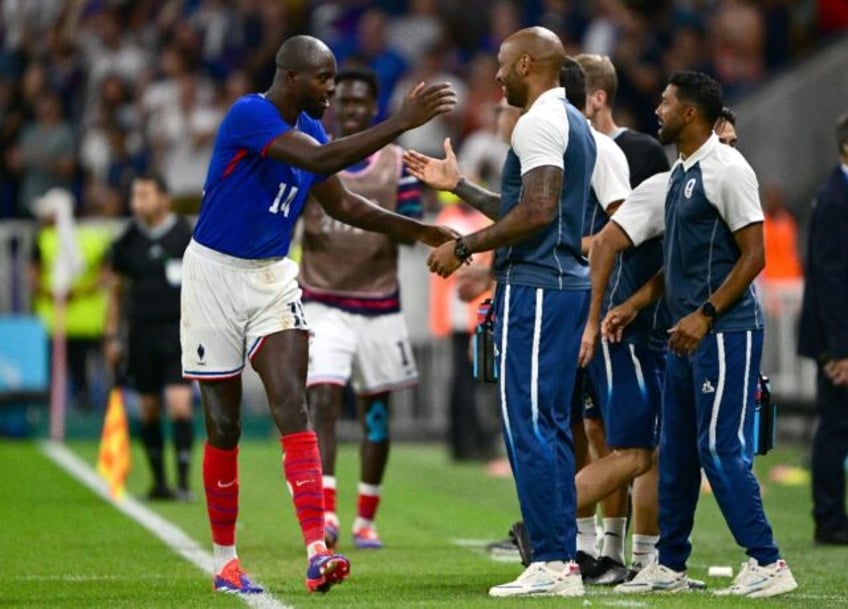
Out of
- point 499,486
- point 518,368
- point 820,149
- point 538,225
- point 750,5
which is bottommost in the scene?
point 499,486

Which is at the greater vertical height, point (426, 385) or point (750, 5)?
point (750, 5)

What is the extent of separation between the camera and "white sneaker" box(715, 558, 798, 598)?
899 centimetres

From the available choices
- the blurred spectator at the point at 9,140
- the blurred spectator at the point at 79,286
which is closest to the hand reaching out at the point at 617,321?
the blurred spectator at the point at 79,286

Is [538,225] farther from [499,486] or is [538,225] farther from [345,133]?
[499,486]

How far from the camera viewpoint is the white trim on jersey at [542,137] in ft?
28.3

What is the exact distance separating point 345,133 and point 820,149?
446 inches

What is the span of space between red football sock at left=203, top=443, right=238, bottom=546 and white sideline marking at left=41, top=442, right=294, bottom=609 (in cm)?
43

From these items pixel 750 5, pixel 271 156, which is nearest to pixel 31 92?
pixel 750 5

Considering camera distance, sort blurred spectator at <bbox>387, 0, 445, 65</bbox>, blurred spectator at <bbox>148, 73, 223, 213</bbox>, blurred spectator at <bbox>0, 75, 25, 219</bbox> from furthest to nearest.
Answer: blurred spectator at <bbox>387, 0, 445, 65</bbox>
blurred spectator at <bbox>0, 75, 25, 219</bbox>
blurred spectator at <bbox>148, 73, 223, 213</bbox>

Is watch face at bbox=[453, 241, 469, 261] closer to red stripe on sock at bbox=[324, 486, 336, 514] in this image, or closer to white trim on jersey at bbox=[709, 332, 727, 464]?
white trim on jersey at bbox=[709, 332, 727, 464]

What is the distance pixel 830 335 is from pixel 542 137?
3834 millimetres

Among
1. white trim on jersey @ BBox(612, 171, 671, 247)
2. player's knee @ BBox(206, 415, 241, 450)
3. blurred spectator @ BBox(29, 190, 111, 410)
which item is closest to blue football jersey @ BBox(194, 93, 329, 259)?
player's knee @ BBox(206, 415, 241, 450)

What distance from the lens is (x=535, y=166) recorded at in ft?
28.3

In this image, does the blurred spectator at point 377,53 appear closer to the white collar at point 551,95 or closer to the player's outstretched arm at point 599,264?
the player's outstretched arm at point 599,264
